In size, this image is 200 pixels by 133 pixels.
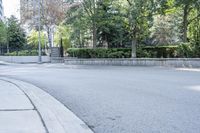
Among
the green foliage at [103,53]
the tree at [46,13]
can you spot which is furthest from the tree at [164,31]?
the green foliage at [103,53]

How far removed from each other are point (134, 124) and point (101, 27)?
28.1 meters

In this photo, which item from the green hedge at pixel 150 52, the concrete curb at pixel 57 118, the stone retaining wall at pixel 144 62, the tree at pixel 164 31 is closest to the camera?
the concrete curb at pixel 57 118

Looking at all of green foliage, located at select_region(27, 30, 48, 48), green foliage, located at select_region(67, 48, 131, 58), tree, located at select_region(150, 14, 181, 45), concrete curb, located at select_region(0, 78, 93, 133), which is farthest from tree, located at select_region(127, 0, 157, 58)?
green foliage, located at select_region(27, 30, 48, 48)

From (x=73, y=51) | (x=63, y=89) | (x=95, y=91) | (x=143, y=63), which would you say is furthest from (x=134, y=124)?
(x=73, y=51)

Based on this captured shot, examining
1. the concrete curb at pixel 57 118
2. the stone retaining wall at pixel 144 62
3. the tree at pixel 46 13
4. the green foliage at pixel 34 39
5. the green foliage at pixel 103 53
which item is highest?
the tree at pixel 46 13

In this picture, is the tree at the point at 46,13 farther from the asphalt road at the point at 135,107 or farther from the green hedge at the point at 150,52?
the asphalt road at the point at 135,107

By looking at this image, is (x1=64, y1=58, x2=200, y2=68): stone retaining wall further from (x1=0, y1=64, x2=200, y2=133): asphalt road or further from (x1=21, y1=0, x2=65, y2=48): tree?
(x1=21, y1=0, x2=65, y2=48): tree

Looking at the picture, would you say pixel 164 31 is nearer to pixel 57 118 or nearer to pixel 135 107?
pixel 135 107

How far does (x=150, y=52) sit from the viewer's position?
3069 cm

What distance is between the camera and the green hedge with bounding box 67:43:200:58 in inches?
1081

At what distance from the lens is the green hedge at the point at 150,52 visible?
27469 millimetres

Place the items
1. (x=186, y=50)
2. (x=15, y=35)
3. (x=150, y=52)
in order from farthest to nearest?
(x=15, y=35) → (x=150, y=52) → (x=186, y=50)

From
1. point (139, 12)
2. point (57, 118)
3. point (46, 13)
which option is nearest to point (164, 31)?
point (46, 13)

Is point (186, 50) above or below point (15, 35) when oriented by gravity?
below
